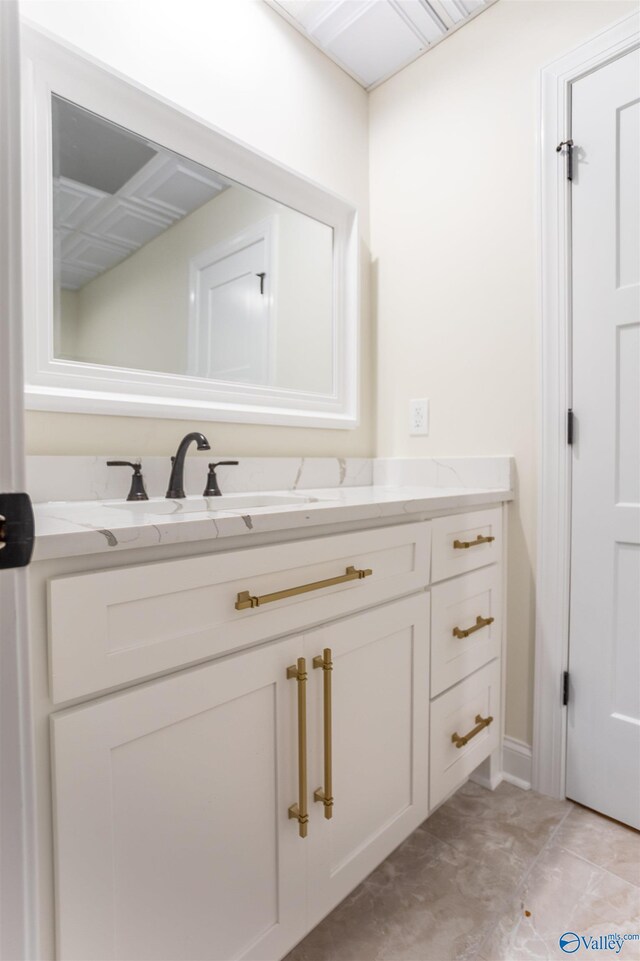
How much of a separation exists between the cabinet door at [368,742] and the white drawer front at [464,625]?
0.18 feet

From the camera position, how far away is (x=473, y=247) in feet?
5.35

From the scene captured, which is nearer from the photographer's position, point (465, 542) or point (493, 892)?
point (493, 892)

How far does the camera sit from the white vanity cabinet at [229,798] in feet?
2.07

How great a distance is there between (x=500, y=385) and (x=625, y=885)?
4.21 ft

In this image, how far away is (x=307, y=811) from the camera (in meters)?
0.89

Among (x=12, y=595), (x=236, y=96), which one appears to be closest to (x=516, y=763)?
(x=12, y=595)

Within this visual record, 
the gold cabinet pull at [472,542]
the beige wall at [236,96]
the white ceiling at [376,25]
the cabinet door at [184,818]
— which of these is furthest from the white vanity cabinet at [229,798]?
the white ceiling at [376,25]

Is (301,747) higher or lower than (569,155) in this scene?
lower

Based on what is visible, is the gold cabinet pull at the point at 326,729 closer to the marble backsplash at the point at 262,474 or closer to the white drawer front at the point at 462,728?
the white drawer front at the point at 462,728

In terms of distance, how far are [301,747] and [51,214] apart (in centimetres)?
119

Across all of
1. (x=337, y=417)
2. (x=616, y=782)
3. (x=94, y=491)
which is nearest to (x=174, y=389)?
(x=94, y=491)

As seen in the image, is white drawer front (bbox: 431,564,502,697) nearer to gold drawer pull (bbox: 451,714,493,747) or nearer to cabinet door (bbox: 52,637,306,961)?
gold drawer pull (bbox: 451,714,493,747)

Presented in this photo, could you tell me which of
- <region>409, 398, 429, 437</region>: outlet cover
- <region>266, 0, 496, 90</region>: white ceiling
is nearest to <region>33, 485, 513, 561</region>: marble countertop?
<region>409, 398, 429, 437</region>: outlet cover

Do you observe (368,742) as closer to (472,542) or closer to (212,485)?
(472,542)
